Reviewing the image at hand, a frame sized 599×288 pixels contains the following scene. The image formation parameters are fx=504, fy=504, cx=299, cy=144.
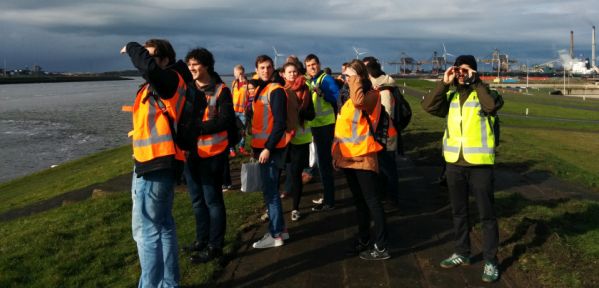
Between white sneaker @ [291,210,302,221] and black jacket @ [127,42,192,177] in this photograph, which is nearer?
black jacket @ [127,42,192,177]

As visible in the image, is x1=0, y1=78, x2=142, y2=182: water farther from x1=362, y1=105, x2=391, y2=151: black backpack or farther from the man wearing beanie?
the man wearing beanie

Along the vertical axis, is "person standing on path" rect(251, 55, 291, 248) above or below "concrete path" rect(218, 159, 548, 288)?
above

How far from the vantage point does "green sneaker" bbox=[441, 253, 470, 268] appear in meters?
5.10

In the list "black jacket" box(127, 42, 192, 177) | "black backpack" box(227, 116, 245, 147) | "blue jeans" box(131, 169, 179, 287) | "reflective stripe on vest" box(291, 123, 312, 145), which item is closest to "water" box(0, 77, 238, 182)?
"reflective stripe on vest" box(291, 123, 312, 145)

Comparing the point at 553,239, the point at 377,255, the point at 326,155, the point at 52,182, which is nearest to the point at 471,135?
the point at 377,255

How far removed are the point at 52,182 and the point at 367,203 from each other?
14.9 metres

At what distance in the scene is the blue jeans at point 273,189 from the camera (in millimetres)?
5574

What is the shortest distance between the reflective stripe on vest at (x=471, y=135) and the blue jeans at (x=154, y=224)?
8.96 ft

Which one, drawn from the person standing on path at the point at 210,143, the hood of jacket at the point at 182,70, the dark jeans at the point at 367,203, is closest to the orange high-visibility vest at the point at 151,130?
the hood of jacket at the point at 182,70

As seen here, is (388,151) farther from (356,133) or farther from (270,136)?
(270,136)

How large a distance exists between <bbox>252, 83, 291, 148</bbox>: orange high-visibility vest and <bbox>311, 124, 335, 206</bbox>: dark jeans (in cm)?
156

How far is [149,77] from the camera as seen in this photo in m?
3.69

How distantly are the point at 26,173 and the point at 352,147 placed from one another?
20.1m

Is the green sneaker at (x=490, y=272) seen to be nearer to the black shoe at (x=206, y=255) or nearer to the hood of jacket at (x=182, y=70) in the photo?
the black shoe at (x=206, y=255)
